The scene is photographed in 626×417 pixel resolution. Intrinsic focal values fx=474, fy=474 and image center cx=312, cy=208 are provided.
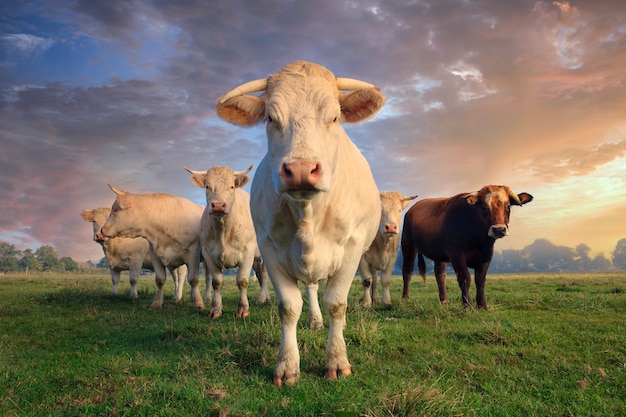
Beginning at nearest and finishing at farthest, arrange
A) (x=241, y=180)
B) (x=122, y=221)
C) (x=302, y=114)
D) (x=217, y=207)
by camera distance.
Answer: (x=302, y=114) → (x=217, y=207) → (x=241, y=180) → (x=122, y=221)

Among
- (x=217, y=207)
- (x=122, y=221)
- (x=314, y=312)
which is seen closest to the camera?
(x=314, y=312)

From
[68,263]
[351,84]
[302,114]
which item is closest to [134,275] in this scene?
[351,84]

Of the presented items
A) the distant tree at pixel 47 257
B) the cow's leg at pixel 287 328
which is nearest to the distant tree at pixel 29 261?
the distant tree at pixel 47 257

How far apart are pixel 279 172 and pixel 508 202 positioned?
7.01 meters

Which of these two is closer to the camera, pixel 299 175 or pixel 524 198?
pixel 299 175

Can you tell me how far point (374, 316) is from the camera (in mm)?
8430

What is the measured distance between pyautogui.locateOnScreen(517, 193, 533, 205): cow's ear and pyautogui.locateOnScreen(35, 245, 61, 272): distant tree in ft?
298

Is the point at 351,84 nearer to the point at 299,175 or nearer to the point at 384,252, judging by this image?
the point at 299,175

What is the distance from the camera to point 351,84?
5.13 meters

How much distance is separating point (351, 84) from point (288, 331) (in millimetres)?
2733

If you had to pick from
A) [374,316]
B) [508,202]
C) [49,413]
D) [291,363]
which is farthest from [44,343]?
[508,202]

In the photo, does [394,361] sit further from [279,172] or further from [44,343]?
[44,343]

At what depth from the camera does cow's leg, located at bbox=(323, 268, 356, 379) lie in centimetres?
487

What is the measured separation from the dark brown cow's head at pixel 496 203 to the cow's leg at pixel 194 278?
6351 millimetres
